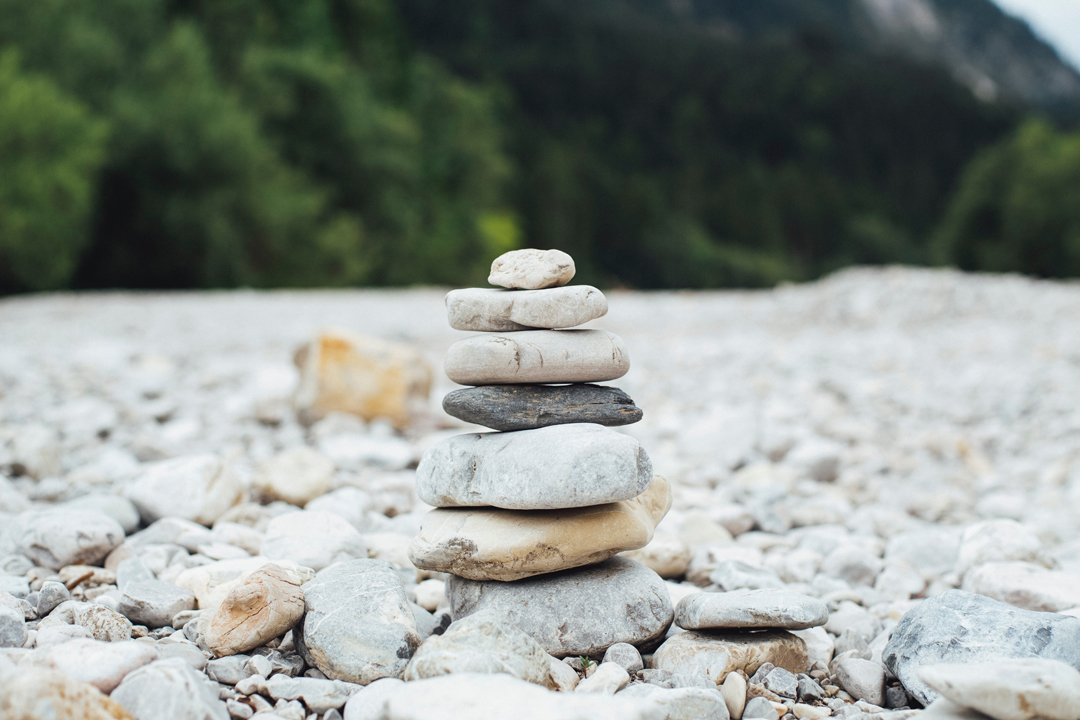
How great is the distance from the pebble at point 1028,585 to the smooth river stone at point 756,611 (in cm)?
93

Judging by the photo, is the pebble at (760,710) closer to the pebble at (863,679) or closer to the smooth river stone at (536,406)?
the pebble at (863,679)

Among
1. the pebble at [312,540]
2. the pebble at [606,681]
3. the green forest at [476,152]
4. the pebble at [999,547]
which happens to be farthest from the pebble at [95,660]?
the green forest at [476,152]

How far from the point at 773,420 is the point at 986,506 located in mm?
1981

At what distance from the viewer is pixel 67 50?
59.8 ft

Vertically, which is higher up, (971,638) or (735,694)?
(971,638)

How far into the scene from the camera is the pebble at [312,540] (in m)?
3.03

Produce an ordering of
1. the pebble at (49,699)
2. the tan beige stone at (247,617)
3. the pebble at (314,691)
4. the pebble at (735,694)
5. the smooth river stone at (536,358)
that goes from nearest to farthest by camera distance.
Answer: the pebble at (49,699), the pebble at (314,691), the pebble at (735,694), the tan beige stone at (247,617), the smooth river stone at (536,358)

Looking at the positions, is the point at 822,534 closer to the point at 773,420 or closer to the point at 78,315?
the point at 773,420

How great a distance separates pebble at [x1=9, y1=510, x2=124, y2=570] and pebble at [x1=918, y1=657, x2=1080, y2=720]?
2889 mm

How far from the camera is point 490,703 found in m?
1.87

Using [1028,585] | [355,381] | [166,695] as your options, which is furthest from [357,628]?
[355,381]

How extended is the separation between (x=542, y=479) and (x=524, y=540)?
0.73ft

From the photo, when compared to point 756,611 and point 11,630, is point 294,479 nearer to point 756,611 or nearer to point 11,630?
point 11,630

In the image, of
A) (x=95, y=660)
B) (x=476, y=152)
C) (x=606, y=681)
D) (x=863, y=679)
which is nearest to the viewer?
A: (x=95, y=660)
